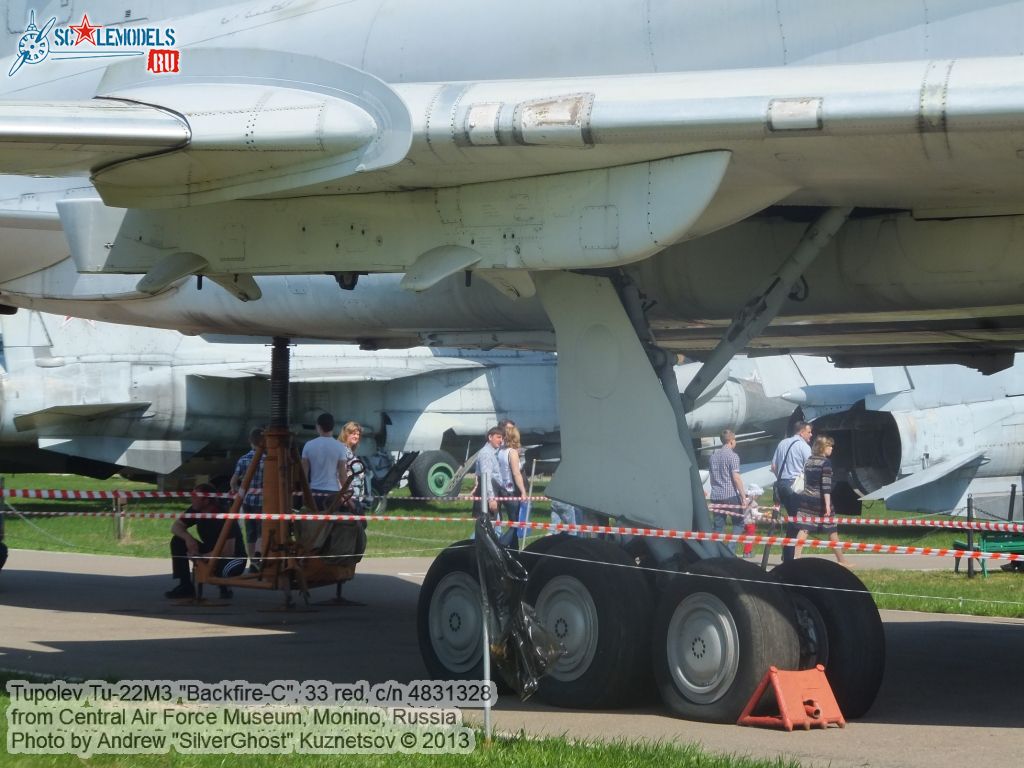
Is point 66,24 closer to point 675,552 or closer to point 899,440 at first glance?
point 675,552

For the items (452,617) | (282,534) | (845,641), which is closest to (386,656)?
(452,617)

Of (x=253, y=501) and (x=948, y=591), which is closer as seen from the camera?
(x=253, y=501)

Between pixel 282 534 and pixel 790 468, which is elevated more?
pixel 790 468

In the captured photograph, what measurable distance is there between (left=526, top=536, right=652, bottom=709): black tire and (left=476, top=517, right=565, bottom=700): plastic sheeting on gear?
0.70ft

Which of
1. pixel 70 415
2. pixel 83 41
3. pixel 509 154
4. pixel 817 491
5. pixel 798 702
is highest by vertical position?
pixel 83 41

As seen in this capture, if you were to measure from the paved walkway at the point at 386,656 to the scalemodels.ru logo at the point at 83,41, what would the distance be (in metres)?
4.31

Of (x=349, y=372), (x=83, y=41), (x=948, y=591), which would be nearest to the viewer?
(x=83, y=41)

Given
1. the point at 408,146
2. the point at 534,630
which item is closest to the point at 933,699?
the point at 534,630

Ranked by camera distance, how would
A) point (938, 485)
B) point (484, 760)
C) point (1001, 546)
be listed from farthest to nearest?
point (938, 485) < point (1001, 546) < point (484, 760)

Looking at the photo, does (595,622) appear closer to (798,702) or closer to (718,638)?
(718,638)

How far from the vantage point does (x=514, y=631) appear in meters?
7.38

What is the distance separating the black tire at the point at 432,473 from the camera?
94.1ft

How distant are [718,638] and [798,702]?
52 centimetres

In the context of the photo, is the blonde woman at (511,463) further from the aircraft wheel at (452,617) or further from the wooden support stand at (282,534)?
the aircraft wheel at (452,617)
